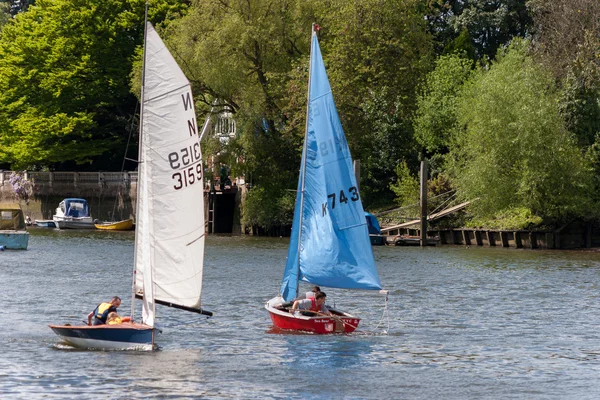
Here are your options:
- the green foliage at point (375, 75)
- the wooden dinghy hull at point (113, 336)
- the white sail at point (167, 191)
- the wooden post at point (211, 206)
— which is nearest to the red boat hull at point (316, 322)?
the white sail at point (167, 191)

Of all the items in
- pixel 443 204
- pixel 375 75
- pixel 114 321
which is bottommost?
pixel 114 321

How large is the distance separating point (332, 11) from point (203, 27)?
29.0 ft

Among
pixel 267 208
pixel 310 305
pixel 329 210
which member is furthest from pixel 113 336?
pixel 267 208

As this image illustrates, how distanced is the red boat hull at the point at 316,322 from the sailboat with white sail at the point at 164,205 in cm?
438

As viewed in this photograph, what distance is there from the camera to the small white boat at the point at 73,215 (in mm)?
98312

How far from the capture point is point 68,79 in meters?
99.9

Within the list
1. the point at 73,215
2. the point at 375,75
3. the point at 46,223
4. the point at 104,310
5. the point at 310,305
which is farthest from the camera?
the point at 46,223

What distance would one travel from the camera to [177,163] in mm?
29391

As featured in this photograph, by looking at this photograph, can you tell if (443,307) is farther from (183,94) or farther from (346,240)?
(183,94)

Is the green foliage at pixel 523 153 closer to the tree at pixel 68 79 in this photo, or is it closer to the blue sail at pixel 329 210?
the tree at pixel 68 79

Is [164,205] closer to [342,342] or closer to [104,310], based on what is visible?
[104,310]

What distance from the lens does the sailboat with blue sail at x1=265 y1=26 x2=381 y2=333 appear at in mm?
34594

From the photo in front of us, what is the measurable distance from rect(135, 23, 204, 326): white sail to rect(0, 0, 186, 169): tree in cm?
6972

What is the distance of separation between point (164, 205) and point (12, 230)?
150ft
